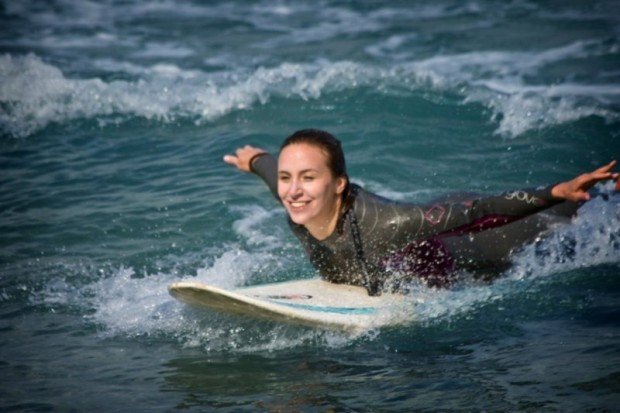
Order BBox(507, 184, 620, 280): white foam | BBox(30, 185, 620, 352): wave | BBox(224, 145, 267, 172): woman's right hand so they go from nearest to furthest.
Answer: BBox(30, 185, 620, 352): wave → BBox(507, 184, 620, 280): white foam → BBox(224, 145, 267, 172): woman's right hand

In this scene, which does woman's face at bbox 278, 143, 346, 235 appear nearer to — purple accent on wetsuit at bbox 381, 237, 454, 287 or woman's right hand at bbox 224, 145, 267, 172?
purple accent on wetsuit at bbox 381, 237, 454, 287

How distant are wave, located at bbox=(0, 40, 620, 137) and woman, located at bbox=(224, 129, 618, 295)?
453 cm

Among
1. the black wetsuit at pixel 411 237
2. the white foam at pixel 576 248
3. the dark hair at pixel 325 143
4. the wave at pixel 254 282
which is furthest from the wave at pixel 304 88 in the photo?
the dark hair at pixel 325 143

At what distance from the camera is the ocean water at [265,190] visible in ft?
16.1

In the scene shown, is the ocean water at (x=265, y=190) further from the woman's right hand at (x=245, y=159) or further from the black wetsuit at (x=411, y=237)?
the woman's right hand at (x=245, y=159)

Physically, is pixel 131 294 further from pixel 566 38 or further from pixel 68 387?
pixel 566 38

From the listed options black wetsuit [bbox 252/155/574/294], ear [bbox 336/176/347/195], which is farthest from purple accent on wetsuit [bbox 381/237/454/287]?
ear [bbox 336/176/347/195]

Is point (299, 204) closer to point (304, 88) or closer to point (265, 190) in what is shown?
point (265, 190)

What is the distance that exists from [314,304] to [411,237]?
0.78 m

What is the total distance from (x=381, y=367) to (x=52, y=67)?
29.3ft

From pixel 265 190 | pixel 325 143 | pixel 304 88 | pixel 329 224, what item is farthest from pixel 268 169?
pixel 304 88

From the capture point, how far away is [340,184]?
5398 millimetres

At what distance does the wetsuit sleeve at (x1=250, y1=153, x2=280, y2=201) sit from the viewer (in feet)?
19.8

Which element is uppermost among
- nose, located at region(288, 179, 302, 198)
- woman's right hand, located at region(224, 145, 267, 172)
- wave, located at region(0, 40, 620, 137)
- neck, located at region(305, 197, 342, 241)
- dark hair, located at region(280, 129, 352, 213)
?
wave, located at region(0, 40, 620, 137)
